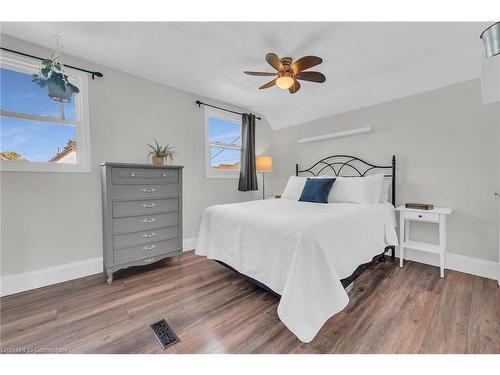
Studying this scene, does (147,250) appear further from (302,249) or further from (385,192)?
(385,192)

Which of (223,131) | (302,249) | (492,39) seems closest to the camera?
(302,249)

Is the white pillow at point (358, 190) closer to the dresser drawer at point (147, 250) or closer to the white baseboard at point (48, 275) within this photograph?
the dresser drawer at point (147, 250)

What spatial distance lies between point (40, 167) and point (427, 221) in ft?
13.8

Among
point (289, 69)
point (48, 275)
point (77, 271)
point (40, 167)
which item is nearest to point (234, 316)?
point (77, 271)

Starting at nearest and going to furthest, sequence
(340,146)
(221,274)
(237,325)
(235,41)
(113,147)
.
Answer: (237,325) < (235,41) < (221,274) < (113,147) < (340,146)

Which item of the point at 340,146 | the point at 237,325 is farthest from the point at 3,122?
the point at 340,146

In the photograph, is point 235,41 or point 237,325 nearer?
point 237,325

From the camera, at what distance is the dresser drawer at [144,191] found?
225cm

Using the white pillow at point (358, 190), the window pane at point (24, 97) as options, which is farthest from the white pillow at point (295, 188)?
the window pane at point (24, 97)

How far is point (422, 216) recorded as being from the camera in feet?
7.87

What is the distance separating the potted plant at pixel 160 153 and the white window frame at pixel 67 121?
706 millimetres

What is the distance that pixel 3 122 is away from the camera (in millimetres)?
2084
